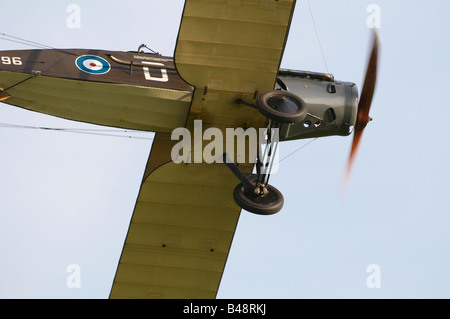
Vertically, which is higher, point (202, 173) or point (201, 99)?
point (201, 99)

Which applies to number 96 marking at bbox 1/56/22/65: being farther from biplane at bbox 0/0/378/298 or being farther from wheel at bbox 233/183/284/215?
wheel at bbox 233/183/284/215

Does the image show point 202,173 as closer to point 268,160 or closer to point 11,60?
point 268,160

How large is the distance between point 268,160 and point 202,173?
1069 mm

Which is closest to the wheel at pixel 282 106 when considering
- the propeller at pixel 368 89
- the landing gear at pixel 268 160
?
the landing gear at pixel 268 160

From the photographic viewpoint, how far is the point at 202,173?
494 inches

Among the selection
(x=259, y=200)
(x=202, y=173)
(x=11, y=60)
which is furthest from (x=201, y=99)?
(x=11, y=60)

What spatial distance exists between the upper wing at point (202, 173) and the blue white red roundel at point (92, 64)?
114cm

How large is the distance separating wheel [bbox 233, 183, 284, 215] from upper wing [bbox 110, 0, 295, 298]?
0.79 meters

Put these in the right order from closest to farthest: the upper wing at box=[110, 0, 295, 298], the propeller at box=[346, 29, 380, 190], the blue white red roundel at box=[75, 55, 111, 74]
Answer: the upper wing at box=[110, 0, 295, 298] < the blue white red roundel at box=[75, 55, 111, 74] < the propeller at box=[346, 29, 380, 190]

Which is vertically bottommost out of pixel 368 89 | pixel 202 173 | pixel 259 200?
pixel 202 173

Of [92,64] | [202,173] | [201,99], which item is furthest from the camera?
[202,173]

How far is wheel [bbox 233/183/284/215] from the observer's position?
37.8 ft

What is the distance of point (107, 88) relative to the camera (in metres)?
11.6

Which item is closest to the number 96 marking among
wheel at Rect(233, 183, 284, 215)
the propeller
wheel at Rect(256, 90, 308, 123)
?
wheel at Rect(256, 90, 308, 123)
